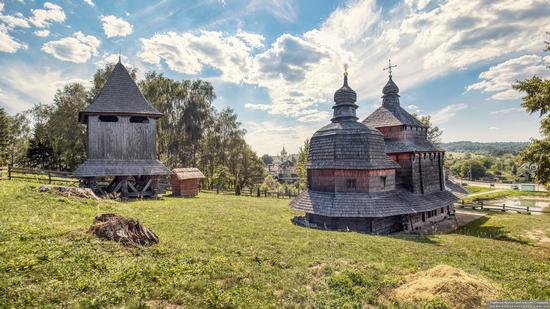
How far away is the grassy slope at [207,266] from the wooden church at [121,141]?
11.0 metres

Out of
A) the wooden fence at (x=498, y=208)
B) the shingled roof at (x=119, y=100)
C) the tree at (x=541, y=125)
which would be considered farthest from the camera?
the wooden fence at (x=498, y=208)

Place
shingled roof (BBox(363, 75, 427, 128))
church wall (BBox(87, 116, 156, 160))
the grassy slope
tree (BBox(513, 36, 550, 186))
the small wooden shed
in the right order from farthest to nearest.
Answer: the small wooden shed → shingled roof (BBox(363, 75, 427, 128)) → church wall (BBox(87, 116, 156, 160)) → tree (BBox(513, 36, 550, 186)) → the grassy slope

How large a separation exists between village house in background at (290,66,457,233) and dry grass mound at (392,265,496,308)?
423 inches

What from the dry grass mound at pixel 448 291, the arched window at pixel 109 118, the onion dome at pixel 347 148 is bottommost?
the dry grass mound at pixel 448 291

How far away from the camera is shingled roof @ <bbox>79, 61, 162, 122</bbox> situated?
76.2ft

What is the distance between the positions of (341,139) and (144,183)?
18.8 meters

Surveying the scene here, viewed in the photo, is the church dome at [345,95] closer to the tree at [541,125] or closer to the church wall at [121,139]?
the tree at [541,125]

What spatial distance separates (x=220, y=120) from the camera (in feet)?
151

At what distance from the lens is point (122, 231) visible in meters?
8.21

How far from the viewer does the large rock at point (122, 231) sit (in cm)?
798

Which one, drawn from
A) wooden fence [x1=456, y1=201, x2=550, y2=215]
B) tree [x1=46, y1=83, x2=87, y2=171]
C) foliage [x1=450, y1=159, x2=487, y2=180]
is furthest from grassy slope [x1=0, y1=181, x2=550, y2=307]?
foliage [x1=450, y1=159, x2=487, y2=180]

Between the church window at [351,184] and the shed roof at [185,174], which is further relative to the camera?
the shed roof at [185,174]

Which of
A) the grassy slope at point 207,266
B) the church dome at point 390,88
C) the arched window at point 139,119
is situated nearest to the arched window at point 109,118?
the arched window at point 139,119

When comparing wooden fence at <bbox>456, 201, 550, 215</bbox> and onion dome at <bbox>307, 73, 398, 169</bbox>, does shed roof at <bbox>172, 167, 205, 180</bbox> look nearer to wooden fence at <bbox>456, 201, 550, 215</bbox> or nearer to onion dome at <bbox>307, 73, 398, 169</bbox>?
onion dome at <bbox>307, 73, 398, 169</bbox>
